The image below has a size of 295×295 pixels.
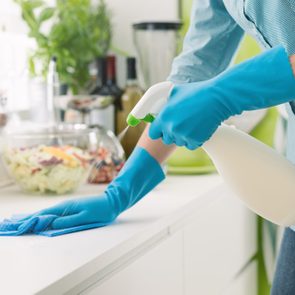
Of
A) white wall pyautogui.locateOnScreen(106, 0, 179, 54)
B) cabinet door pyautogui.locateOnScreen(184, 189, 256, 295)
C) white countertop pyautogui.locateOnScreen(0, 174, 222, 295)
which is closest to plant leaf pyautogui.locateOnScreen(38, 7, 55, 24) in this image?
white wall pyautogui.locateOnScreen(106, 0, 179, 54)

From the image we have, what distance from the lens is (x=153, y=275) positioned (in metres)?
1.15

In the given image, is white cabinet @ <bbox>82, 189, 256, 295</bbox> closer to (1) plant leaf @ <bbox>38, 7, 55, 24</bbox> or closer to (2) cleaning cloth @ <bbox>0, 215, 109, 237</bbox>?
(2) cleaning cloth @ <bbox>0, 215, 109, 237</bbox>

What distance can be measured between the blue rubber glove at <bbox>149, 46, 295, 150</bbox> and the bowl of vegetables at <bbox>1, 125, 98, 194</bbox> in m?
0.52

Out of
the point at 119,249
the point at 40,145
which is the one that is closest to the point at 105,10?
the point at 40,145

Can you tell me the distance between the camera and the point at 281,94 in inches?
33.8

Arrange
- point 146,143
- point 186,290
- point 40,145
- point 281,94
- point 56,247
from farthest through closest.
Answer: point 40,145 → point 186,290 → point 146,143 → point 56,247 → point 281,94

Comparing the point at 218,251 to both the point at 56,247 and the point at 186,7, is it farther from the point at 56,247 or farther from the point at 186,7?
the point at 186,7

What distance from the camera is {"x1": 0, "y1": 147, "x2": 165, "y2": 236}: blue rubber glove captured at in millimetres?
1065

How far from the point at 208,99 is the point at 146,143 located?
34 cm

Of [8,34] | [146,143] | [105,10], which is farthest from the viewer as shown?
[105,10]

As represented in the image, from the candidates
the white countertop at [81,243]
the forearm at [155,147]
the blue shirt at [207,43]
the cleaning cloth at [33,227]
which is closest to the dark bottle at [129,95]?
the white countertop at [81,243]

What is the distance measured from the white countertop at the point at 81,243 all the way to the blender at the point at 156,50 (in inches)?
23.1

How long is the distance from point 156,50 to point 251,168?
109cm

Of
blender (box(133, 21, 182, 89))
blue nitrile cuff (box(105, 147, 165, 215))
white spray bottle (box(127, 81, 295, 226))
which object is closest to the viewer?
white spray bottle (box(127, 81, 295, 226))
